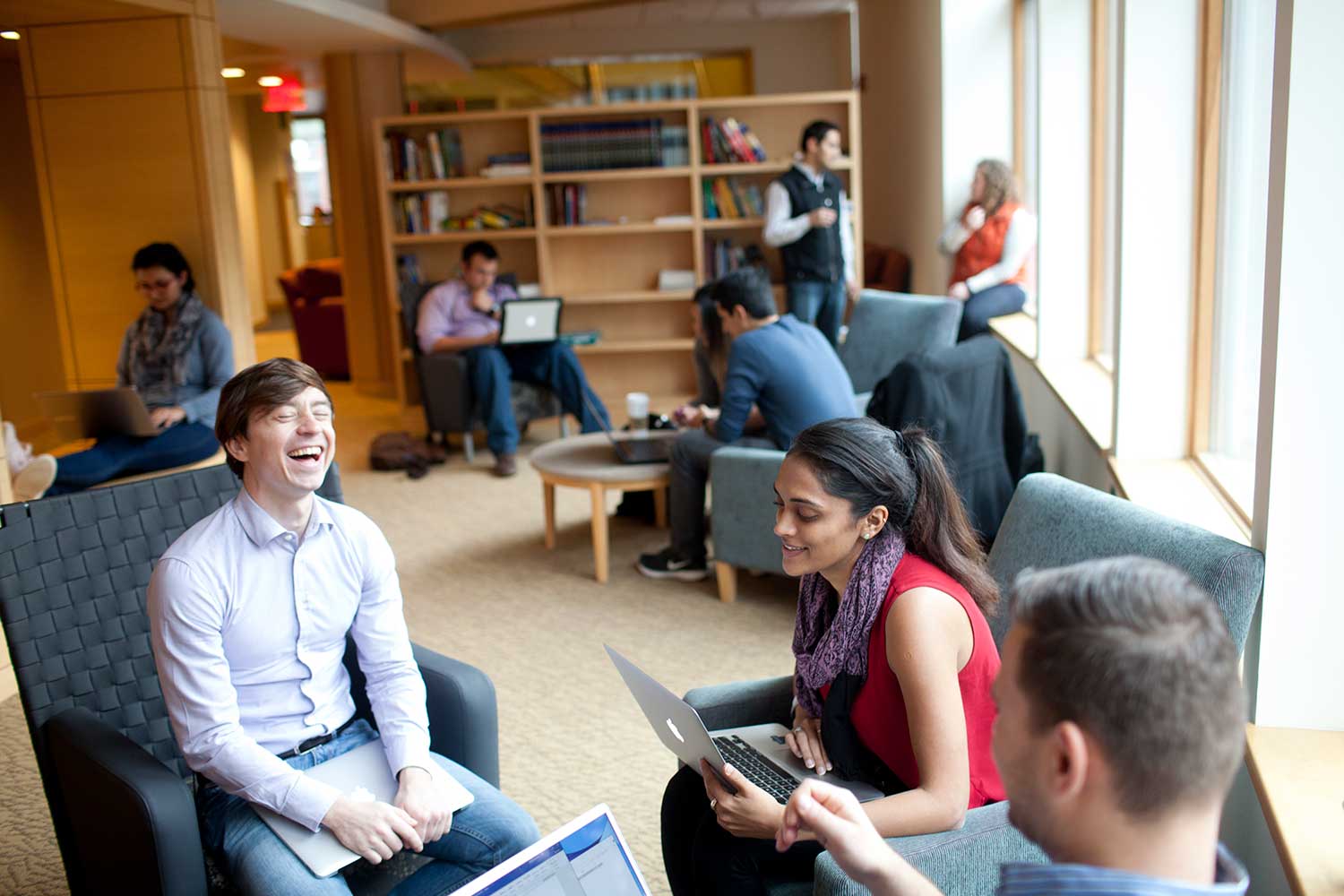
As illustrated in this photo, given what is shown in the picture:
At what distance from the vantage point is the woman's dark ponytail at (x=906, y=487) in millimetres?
1876

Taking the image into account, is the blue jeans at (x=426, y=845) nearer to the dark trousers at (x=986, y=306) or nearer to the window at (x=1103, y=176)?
the window at (x=1103, y=176)

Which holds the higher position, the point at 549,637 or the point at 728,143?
the point at 728,143

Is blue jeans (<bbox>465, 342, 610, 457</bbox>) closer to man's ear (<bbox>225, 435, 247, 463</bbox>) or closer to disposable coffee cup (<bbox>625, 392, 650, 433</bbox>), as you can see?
disposable coffee cup (<bbox>625, 392, 650, 433</bbox>)

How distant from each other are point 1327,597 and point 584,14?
9370 mm

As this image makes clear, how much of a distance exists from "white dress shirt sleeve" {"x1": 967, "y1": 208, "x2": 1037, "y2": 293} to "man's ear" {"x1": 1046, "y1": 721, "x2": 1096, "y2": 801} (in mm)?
5460

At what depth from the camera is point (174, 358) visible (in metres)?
5.11

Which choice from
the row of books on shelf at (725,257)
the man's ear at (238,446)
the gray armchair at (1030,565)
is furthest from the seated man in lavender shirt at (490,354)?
the man's ear at (238,446)

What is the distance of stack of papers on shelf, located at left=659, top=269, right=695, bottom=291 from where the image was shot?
26.5ft

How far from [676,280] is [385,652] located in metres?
6.16

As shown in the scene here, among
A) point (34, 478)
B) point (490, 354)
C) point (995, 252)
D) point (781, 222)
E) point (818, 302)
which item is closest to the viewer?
point (34, 478)

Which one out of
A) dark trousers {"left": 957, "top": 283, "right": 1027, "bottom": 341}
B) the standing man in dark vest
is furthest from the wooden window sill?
the standing man in dark vest

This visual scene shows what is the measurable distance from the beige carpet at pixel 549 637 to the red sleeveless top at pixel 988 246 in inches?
95.0

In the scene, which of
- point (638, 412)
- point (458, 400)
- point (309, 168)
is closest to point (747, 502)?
point (638, 412)

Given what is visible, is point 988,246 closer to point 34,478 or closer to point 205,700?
point 34,478
